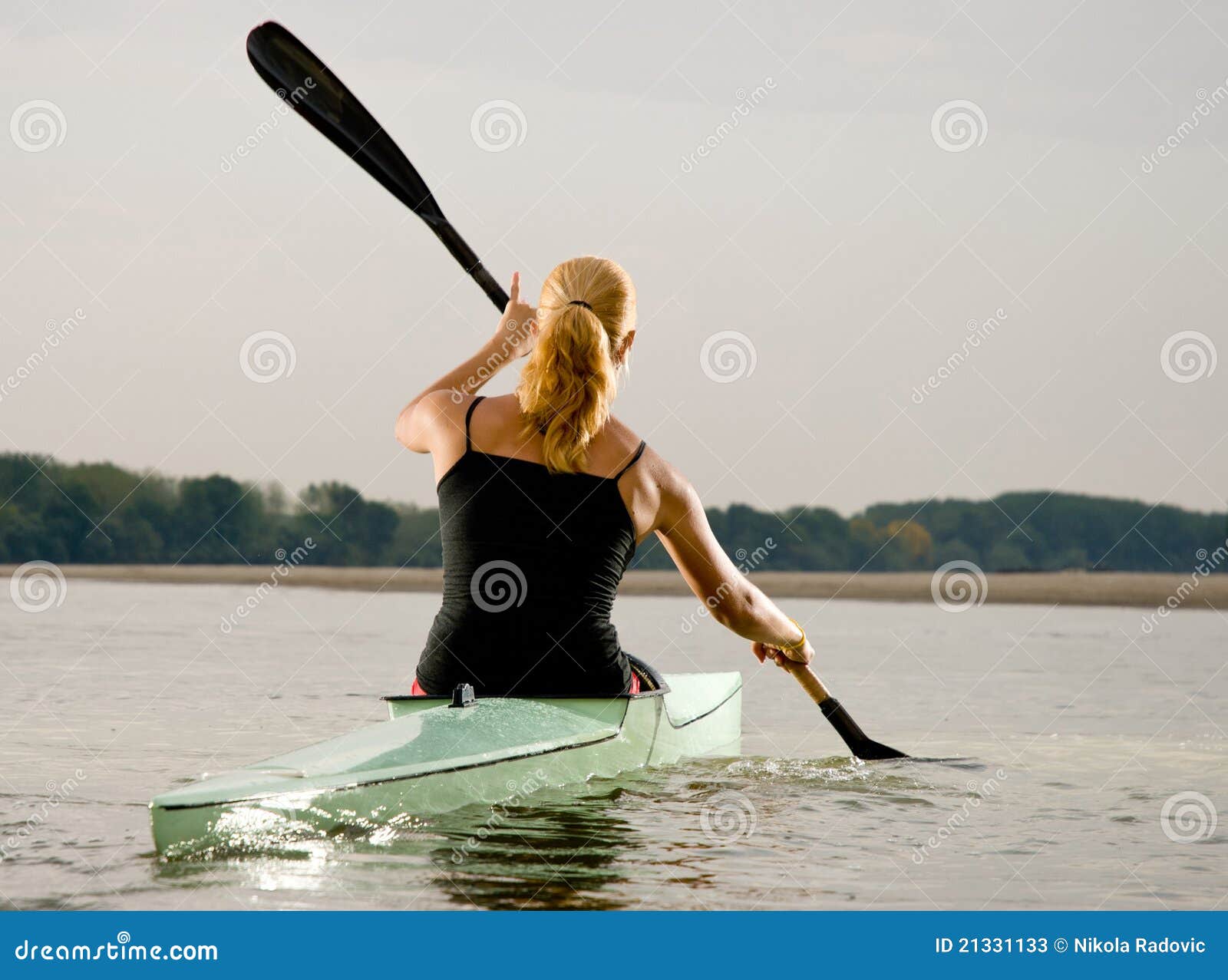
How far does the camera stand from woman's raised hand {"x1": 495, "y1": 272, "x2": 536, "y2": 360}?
12.6 ft

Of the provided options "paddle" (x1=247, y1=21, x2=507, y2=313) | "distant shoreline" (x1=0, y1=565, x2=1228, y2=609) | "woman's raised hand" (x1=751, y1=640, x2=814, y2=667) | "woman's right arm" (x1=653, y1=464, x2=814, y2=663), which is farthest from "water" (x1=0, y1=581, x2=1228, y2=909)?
"distant shoreline" (x1=0, y1=565, x2=1228, y2=609)

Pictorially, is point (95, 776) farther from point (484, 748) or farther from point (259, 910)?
point (259, 910)

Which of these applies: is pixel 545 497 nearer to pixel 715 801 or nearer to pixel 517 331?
pixel 517 331

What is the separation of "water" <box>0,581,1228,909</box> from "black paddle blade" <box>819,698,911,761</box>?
76 mm

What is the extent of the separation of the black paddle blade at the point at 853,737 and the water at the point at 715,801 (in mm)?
76

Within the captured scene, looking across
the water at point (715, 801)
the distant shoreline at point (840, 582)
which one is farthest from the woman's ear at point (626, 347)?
the distant shoreline at point (840, 582)

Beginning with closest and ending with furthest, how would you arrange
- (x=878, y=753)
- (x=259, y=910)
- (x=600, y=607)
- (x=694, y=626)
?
(x=259, y=910)
(x=600, y=607)
(x=878, y=753)
(x=694, y=626)

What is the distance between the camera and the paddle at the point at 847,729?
5285 mm

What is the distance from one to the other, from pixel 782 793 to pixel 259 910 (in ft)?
7.05

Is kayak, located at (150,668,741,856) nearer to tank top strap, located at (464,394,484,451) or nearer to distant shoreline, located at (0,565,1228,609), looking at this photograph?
tank top strap, located at (464,394,484,451)

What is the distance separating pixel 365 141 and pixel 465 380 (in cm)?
227

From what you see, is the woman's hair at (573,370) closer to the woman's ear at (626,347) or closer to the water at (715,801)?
the woman's ear at (626,347)

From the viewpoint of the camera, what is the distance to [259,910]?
8.52ft
